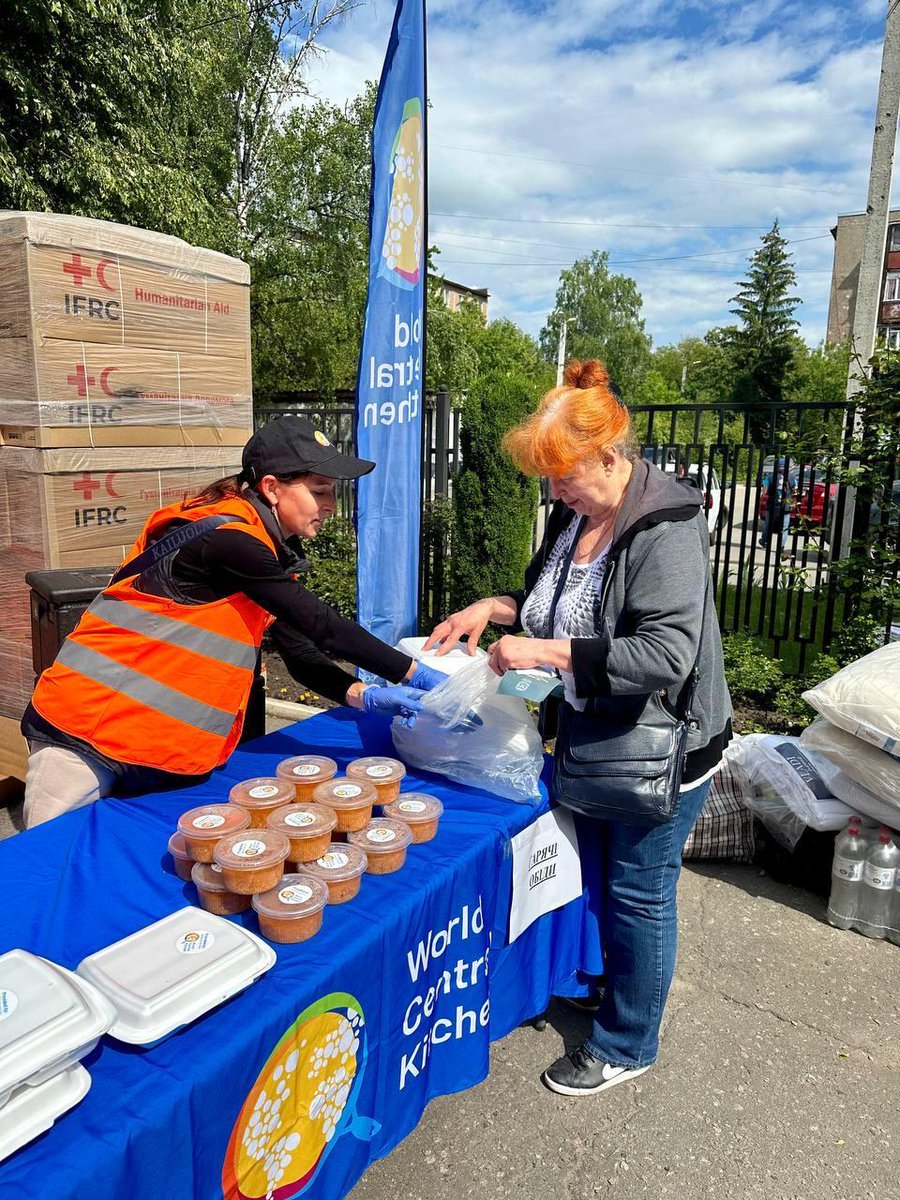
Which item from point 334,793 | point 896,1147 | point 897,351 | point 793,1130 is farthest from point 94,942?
point 897,351

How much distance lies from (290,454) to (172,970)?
125 cm

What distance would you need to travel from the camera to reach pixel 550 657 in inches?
73.1

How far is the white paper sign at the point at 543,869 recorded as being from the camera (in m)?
1.99

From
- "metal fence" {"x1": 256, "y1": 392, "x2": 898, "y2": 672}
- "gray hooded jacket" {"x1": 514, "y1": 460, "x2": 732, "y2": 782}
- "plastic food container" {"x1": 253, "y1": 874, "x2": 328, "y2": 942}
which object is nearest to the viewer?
"plastic food container" {"x1": 253, "y1": 874, "x2": 328, "y2": 942}

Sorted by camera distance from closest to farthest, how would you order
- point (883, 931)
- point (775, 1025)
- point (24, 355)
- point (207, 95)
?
1. point (775, 1025)
2. point (883, 931)
3. point (24, 355)
4. point (207, 95)

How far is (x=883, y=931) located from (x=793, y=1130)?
44.5 inches

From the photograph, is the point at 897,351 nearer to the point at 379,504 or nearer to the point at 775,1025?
the point at 379,504

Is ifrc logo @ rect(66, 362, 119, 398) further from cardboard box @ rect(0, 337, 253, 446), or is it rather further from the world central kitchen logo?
the world central kitchen logo

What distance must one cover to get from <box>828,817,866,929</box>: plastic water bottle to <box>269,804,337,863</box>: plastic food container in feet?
7.35

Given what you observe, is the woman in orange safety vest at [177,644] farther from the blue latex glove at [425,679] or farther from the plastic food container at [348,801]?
the plastic food container at [348,801]

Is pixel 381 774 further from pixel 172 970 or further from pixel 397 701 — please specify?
pixel 172 970

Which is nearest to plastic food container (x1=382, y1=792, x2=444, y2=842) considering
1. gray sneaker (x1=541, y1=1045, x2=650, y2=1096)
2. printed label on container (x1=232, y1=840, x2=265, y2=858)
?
printed label on container (x1=232, y1=840, x2=265, y2=858)

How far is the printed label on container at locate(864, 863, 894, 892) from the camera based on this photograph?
292cm

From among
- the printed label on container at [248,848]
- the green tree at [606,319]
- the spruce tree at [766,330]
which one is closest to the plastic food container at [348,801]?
the printed label on container at [248,848]
